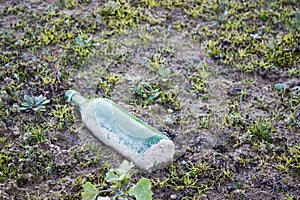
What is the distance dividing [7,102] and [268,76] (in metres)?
1.49

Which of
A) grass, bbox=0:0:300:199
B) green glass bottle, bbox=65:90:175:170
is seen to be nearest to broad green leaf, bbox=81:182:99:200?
grass, bbox=0:0:300:199

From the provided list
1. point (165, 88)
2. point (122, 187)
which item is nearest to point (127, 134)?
point (122, 187)

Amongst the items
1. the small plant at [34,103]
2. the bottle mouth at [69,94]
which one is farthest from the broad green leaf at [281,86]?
the small plant at [34,103]

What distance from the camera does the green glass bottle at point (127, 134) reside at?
8.17 ft

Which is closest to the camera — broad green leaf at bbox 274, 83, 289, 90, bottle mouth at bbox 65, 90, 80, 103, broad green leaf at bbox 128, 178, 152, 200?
broad green leaf at bbox 128, 178, 152, 200

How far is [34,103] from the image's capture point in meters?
2.92

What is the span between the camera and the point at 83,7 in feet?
12.1

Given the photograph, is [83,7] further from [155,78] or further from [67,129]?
[67,129]

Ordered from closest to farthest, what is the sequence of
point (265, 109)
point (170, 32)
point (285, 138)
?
1. point (285, 138)
2. point (265, 109)
3. point (170, 32)

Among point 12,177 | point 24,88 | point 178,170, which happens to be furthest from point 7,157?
point 178,170

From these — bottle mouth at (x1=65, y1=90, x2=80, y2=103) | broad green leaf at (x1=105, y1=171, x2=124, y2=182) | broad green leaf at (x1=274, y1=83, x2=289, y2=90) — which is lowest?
broad green leaf at (x1=274, y1=83, x2=289, y2=90)

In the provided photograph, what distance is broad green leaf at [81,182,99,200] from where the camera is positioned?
2266 millimetres

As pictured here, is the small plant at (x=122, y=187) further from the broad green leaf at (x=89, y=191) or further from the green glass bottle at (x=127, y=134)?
the green glass bottle at (x=127, y=134)

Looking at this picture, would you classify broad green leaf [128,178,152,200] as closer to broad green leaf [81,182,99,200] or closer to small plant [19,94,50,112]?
broad green leaf [81,182,99,200]
